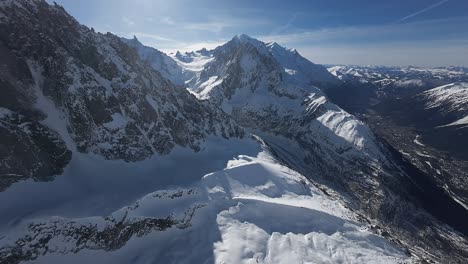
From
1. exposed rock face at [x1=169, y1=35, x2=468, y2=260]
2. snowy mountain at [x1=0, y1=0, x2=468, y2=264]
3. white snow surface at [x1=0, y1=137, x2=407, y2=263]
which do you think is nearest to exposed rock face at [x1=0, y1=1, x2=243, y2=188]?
snowy mountain at [x1=0, y1=0, x2=468, y2=264]

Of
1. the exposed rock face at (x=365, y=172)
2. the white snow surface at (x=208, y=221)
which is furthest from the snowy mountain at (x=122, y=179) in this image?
the exposed rock face at (x=365, y=172)

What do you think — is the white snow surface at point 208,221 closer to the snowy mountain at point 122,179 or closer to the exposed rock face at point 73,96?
the snowy mountain at point 122,179

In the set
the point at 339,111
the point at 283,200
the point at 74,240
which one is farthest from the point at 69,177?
the point at 339,111

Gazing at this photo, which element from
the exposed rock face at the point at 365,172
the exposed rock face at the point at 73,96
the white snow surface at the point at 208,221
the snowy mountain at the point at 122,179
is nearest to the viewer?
the white snow surface at the point at 208,221

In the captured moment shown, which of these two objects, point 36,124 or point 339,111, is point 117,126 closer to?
point 36,124

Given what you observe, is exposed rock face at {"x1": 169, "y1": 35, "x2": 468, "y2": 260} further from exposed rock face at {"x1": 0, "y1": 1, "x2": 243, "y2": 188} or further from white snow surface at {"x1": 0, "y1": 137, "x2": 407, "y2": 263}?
exposed rock face at {"x1": 0, "y1": 1, "x2": 243, "y2": 188}

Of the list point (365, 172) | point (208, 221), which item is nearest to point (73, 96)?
point (208, 221)
